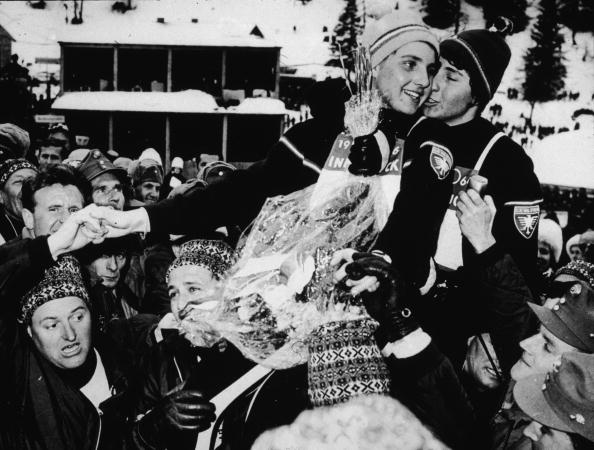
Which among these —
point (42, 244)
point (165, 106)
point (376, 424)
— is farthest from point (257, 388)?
point (165, 106)

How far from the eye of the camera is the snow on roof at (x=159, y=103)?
1647 centimetres

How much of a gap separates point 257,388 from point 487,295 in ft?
2.97

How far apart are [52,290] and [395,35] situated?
1.92 meters

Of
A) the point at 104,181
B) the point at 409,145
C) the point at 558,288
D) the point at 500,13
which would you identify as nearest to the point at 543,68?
the point at 500,13

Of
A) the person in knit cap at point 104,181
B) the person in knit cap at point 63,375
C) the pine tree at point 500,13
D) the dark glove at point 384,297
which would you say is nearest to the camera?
the dark glove at point 384,297

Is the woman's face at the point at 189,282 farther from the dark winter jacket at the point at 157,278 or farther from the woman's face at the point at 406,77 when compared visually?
the woman's face at the point at 406,77

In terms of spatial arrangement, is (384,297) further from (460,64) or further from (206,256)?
(460,64)

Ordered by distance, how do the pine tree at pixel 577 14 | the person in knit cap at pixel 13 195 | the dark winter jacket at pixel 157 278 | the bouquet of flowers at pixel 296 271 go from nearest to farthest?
the bouquet of flowers at pixel 296 271 → the dark winter jacket at pixel 157 278 → the person in knit cap at pixel 13 195 → the pine tree at pixel 577 14

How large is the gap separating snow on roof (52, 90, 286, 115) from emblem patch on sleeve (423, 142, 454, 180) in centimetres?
1521

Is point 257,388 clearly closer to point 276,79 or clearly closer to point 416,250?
point 416,250

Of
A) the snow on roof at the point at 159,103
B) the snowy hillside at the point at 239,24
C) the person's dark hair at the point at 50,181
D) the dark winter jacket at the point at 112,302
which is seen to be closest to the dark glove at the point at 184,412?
the dark winter jacket at the point at 112,302

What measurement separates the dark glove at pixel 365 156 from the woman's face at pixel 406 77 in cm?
34

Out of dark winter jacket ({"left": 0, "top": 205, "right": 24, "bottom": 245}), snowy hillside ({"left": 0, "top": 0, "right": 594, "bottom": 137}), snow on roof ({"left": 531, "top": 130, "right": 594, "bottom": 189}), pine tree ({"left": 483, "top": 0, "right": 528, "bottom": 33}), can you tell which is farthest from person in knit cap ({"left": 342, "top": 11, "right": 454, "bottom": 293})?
snowy hillside ({"left": 0, "top": 0, "right": 594, "bottom": 137})

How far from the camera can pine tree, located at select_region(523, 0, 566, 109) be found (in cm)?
2761
